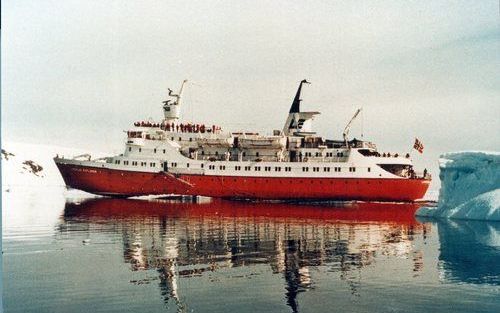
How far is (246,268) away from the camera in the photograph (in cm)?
1587

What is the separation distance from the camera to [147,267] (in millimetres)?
15883

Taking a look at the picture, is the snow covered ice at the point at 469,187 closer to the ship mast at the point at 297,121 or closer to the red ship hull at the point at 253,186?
the red ship hull at the point at 253,186

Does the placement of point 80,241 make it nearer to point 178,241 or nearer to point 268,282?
point 178,241

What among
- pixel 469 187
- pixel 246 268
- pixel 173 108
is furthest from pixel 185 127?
pixel 246 268

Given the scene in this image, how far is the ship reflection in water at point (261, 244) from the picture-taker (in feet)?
50.1

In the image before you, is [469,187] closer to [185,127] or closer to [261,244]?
[261,244]

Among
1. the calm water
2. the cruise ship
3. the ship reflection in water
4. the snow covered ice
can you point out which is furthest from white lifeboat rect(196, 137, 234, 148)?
the calm water

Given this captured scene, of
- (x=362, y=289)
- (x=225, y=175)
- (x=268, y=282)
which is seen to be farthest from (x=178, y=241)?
(x=225, y=175)

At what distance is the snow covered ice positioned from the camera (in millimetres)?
32375

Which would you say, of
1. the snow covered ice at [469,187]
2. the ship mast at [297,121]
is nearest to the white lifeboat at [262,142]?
the ship mast at [297,121]

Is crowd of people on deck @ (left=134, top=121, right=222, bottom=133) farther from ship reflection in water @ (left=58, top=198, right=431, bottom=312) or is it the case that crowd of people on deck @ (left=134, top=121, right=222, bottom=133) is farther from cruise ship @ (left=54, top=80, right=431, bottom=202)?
ship reflection in water @ (left=58, top=198, right=431, bottom=312)

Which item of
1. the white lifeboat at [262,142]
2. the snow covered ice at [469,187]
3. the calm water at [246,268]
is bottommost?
the calm water at [246,268]

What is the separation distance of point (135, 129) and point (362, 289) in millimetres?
47808

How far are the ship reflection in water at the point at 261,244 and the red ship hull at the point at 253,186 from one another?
685 inches
